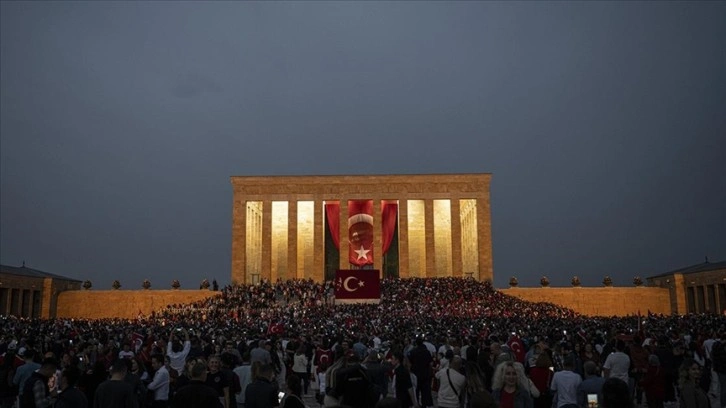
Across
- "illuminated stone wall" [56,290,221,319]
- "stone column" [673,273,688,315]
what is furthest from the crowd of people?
"stone column" [673,273,688,315]

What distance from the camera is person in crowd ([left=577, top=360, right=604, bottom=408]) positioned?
7.59 metres

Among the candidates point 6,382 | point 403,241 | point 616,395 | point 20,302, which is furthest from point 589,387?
point 20,302

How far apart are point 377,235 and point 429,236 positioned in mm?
4326

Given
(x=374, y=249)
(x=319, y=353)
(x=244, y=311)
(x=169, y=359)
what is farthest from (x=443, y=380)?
(x=374, y=249)

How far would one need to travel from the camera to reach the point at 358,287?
1571 inches

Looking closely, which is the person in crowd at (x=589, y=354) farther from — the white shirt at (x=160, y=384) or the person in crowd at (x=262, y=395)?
the white shirt at (x=160, y=384)

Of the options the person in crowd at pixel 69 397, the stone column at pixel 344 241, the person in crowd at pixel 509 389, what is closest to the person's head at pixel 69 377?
the person in crowd at pixel 69 397

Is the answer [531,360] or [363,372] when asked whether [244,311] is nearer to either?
[531,360]

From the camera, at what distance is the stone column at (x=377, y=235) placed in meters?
52.1

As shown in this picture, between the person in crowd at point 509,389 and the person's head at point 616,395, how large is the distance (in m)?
2.44

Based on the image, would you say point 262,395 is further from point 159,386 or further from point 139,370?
point 139,370

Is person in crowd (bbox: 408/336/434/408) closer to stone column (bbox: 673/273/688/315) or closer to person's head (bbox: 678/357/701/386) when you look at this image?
person's head (bbox: 678/357/701/386)

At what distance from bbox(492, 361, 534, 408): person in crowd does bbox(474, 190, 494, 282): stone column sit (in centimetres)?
4537

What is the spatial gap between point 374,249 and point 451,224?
6754 millimetres
